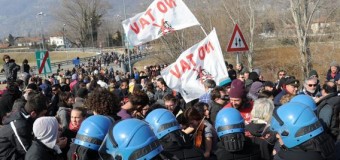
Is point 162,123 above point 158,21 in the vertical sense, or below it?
below

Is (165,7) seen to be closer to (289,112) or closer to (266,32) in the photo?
(289,112)

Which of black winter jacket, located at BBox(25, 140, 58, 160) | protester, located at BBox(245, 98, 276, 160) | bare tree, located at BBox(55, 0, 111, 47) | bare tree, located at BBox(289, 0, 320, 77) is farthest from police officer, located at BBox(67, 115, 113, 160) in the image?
bare tree, located at BBox(55, 0, 111, 47)

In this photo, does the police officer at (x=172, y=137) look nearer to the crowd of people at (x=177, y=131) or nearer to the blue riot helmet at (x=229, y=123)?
the crowd of people at (x=177, y=131)

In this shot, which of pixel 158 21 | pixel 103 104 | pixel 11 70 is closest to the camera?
pixel 103 104

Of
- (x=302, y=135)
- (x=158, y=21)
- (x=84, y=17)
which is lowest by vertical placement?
(x=302, y=135)

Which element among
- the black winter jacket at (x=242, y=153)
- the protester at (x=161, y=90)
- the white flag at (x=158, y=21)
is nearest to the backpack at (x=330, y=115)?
the black winter jacket at (x=242, y=153)

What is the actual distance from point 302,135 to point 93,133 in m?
1.66

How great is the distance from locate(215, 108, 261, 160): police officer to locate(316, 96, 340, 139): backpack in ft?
4.71

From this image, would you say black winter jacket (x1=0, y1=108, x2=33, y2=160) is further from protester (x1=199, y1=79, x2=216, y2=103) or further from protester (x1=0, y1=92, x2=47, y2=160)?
protester (x1=199, y1=79, x2=216, y2=103)

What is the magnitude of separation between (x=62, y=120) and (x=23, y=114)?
1.80 meters

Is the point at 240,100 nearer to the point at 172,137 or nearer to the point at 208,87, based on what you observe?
the point at 208,87

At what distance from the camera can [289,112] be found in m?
3.19

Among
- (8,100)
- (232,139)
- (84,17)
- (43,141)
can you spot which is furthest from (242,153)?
(84,17)

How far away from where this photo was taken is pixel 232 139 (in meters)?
3.94
